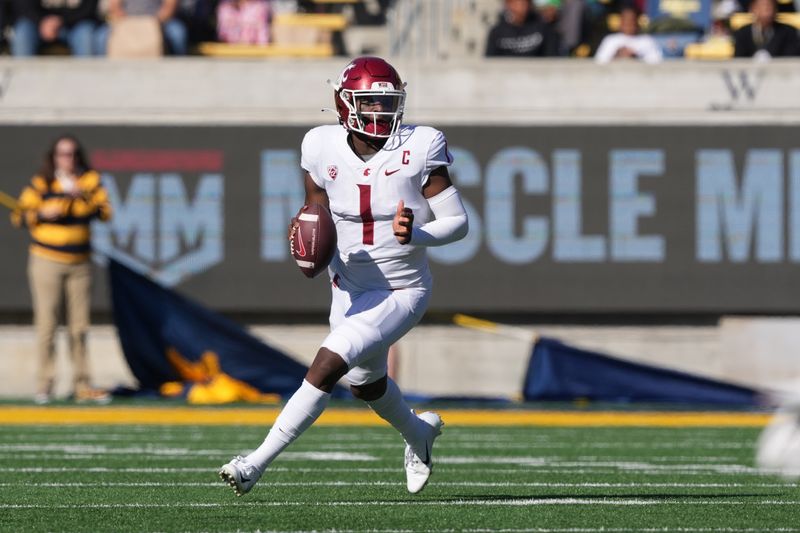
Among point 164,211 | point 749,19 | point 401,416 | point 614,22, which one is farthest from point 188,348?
point 401,416

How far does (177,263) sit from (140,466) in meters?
6.92

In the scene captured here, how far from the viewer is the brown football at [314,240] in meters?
5.75

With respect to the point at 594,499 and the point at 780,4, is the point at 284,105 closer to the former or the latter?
the point at 780,4

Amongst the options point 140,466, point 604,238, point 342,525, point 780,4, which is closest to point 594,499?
point 342,525

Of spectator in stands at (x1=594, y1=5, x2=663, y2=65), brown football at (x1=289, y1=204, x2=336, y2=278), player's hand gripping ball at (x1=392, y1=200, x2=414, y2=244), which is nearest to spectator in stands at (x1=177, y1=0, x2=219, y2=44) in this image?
spectator in stands at (x1=594, y1=5, x2=663, y2=65)

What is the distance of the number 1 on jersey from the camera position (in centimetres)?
592

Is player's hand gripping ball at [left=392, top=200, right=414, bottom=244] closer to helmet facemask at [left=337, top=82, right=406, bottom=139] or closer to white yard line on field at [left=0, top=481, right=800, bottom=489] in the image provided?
helmet facemask at [left=337, top=82, right=406, bottom=139]

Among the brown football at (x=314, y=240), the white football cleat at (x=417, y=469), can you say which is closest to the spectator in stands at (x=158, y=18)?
the white football cleat at (x=417, y=469)

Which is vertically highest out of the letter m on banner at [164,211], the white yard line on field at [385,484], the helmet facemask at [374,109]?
the helmet facemask at [374,109]

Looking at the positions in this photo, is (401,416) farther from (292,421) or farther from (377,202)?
(377,202)

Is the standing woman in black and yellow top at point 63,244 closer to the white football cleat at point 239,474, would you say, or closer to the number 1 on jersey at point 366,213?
the number 1 on jersey at point 366,213

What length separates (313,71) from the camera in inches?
571

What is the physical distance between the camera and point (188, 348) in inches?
517

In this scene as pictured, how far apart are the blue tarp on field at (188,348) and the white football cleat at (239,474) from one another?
24.6 feet
